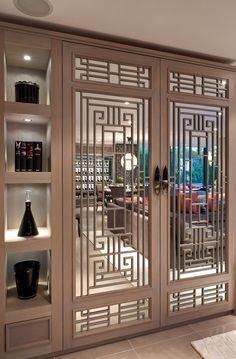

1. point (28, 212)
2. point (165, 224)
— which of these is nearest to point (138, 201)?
point (165, 224)

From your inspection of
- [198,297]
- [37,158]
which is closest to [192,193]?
[198,297]

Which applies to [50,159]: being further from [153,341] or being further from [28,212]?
[153,341]

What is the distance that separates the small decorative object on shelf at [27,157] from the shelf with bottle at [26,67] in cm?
34

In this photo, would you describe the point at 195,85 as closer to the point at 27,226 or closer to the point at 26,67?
the point at 26,67

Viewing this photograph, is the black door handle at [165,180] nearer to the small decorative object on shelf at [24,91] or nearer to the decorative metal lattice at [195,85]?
the decorative metal lattice at [195,85]

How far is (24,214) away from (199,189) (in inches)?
70.6

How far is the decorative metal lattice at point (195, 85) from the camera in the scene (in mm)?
2482

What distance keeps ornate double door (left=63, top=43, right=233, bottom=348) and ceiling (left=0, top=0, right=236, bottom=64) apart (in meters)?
0.19

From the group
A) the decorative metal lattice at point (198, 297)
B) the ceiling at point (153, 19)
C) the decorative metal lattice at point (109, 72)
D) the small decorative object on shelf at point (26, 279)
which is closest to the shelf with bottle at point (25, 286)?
the small decorative object on shelf at point (26, 279)

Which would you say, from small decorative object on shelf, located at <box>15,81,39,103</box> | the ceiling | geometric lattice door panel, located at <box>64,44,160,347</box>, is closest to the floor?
geometric lattice door panel, located at <box>64,44,160,347</box>

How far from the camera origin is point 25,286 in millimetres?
2094

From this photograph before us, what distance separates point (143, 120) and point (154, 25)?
2.46 feet

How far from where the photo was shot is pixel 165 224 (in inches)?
96.7

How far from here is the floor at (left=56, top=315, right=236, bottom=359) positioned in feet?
6.88
